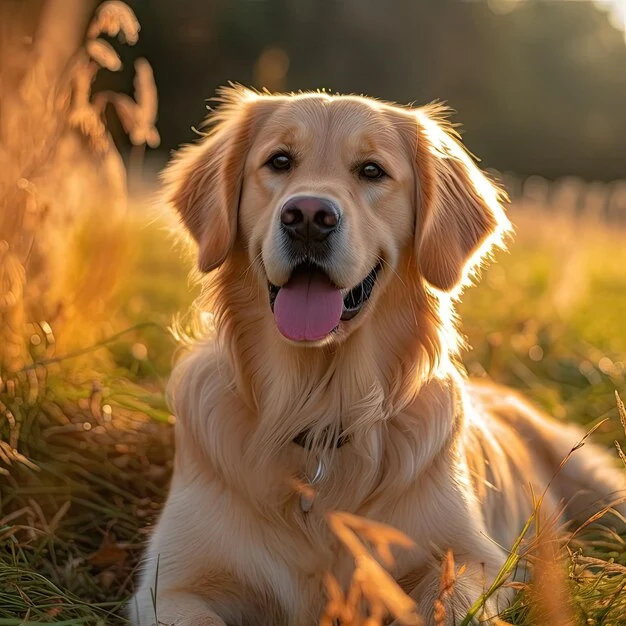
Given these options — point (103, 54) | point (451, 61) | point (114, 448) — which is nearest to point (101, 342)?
point (114, 448)

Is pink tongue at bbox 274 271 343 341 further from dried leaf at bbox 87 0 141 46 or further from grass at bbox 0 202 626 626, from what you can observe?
dried leaf at bbox 87 0 141 46

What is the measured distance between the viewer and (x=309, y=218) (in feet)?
8.21

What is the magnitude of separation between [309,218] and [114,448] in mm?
1579

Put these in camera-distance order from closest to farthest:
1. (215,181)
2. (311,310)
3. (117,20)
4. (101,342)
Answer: (311,310) < (215,181) < (101,342) < (117,20)

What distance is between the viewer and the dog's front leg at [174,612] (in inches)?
91.5

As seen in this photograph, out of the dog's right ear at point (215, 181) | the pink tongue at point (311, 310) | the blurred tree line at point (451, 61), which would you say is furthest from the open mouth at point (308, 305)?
the blurred tree line at point (451, 61)

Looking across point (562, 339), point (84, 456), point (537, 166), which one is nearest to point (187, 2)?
point (537, 166)

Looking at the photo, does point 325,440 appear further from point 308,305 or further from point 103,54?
point 103,54

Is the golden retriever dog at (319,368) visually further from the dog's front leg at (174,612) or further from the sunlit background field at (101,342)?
the sunlit background field at (101,342)

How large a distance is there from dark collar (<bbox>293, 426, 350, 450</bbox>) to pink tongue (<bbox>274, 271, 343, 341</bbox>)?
14.1 inches

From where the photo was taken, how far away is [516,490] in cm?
348

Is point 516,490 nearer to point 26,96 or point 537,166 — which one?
point 26,96

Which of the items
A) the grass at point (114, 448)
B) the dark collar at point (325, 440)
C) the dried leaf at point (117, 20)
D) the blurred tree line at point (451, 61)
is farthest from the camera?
the blurred tree line at point (451, 61)

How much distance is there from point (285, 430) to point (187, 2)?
71.3 ft
